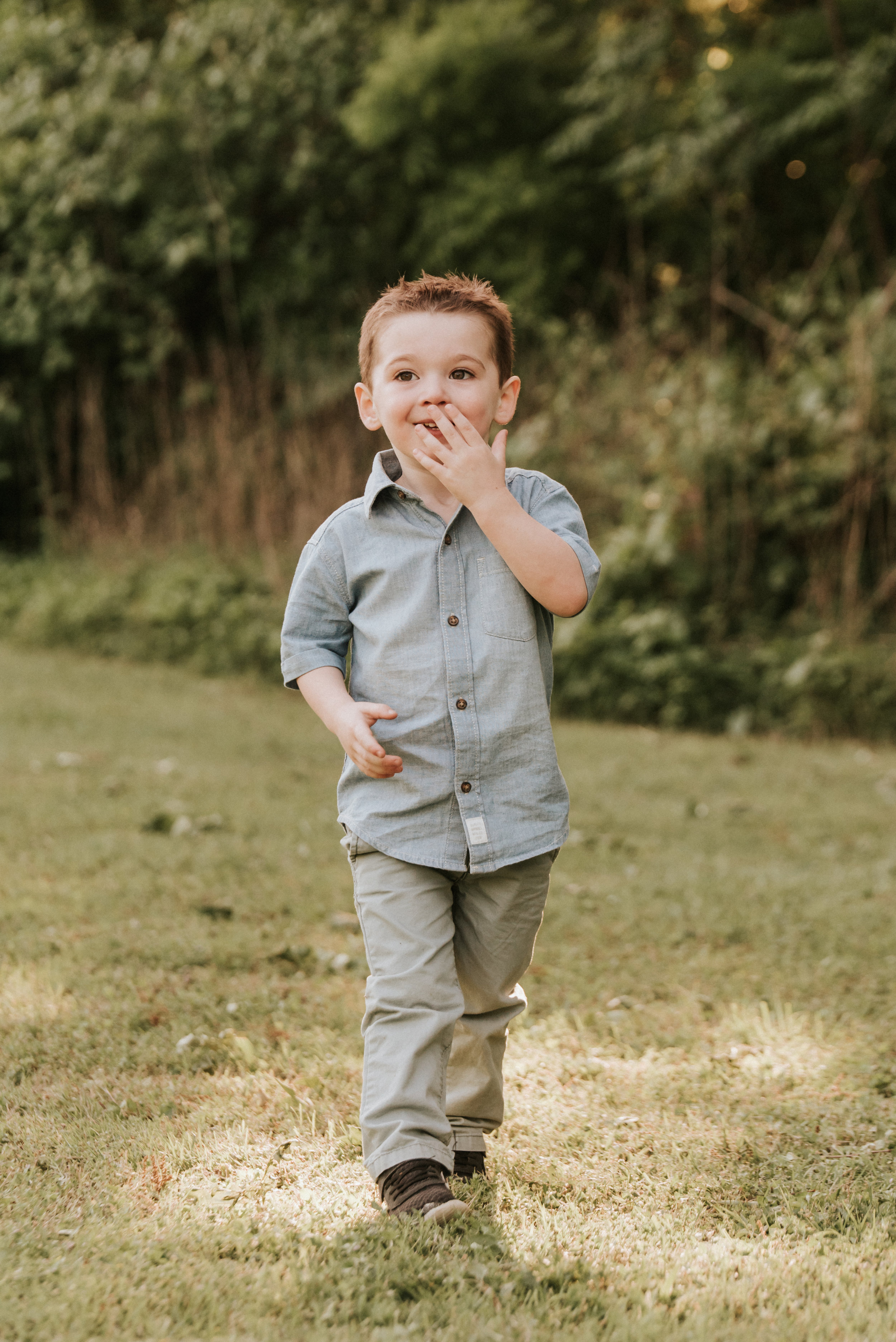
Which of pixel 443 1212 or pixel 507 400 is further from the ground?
pixel 507 400

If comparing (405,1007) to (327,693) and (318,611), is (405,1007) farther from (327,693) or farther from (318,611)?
(318,611)

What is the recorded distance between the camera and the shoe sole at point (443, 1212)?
195 cm

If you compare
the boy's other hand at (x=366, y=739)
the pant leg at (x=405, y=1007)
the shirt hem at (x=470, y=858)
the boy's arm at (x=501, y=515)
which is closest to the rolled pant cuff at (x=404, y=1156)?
the pant leg at (x=405, y=1007)

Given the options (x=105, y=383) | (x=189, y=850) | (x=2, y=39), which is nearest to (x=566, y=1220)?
(x=189, y=850)

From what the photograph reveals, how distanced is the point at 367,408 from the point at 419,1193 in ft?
4.43

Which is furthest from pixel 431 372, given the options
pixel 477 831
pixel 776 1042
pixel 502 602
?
pixel 776 1042

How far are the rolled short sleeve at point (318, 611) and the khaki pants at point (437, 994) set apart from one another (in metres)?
0.33

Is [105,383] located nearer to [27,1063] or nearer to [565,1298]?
[27,1063]

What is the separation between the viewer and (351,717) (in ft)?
6.77

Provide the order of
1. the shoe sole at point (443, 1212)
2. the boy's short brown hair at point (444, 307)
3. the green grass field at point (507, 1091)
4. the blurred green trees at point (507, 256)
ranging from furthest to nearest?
the blurred green trees at point (507, 256), the boy's short brown hair at point (444, 307), the shoe sole at point (443, 1212), the green grass field at point (507, 1091)

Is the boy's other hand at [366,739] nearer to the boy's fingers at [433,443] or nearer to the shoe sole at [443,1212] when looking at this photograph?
the boy's fingers at [433,443]

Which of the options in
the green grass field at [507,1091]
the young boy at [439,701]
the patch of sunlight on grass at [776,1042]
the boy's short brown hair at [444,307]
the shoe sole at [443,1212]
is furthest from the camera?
the patch of sunlight on grass at [776,1042]

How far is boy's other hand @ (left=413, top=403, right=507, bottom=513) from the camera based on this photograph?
6.89 ft

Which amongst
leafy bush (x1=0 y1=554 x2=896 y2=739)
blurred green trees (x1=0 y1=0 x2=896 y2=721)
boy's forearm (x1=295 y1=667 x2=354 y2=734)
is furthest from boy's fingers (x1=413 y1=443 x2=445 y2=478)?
blurred green trees (x1=0 y1=0 x2=896 y2=721)
